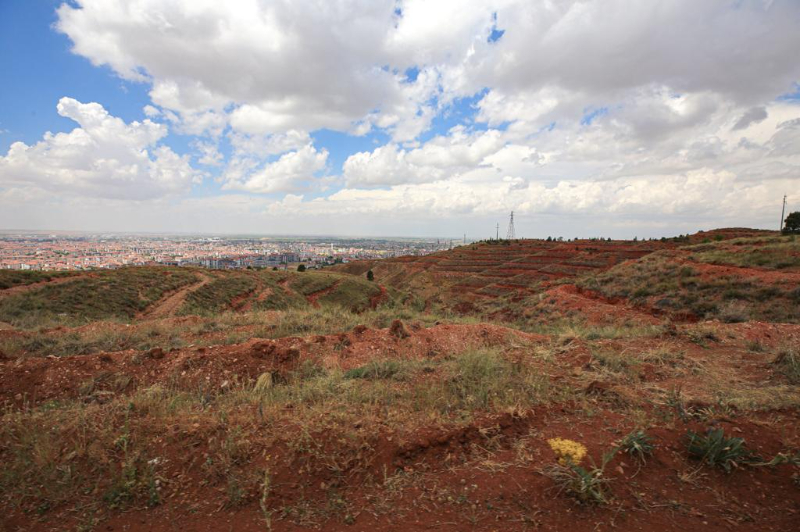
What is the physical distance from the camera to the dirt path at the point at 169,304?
64.2 feet

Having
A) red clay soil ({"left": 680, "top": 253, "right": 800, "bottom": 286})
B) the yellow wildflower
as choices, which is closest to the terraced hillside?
red clay soil ({"left": 680, "top": 253, "right": 800, "bottom": 286})

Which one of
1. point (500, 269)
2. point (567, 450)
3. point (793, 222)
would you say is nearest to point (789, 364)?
point (567, 450)

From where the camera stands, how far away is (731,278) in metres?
16.5

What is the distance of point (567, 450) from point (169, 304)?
24.9 metres

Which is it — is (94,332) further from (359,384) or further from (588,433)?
(588,433)

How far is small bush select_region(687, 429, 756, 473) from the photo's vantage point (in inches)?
120

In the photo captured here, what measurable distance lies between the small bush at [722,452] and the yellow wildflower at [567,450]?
40.3 inches

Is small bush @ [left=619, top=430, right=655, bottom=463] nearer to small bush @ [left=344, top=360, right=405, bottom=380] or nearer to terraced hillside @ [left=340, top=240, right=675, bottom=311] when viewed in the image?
small bush @ [left=344, top=360, right=405, bottom=380]

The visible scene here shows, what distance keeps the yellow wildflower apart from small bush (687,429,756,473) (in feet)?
3.36

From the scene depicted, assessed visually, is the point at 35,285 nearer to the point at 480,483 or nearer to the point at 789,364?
the point at 480,483

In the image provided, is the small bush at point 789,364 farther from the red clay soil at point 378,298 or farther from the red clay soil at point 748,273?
the red clay soil at point 378,298

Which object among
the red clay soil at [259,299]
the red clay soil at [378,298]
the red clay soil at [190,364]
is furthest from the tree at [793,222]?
the red clay soil at [259,299]

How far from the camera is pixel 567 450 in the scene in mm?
3305

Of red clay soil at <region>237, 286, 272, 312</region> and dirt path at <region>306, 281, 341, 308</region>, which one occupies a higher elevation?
red clay soil at <region>237, 286, 272, 312</region>
